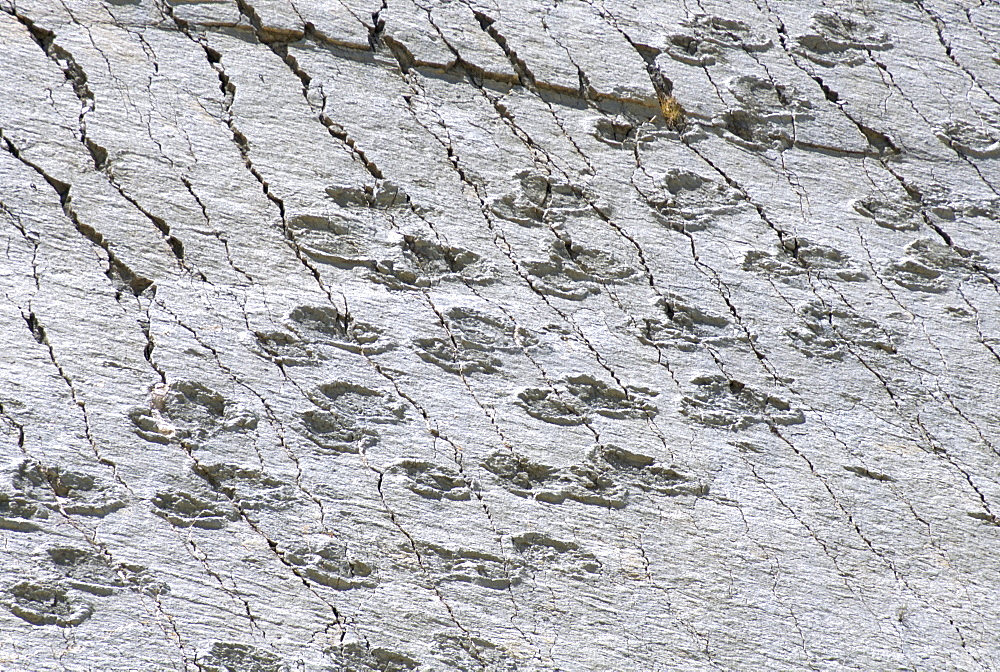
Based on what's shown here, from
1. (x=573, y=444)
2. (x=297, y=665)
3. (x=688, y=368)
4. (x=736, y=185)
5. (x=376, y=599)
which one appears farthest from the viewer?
(x=736, y=185)

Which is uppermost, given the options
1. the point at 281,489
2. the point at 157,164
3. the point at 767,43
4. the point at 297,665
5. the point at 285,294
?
the point at 767,43

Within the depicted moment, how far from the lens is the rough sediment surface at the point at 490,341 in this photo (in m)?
1.90

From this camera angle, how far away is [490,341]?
7.68 ft

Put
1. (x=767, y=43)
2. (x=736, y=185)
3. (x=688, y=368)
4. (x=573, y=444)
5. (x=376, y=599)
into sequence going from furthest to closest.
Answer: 1. (x=767, y=43)
2. (x=736, y=185)
3. (x=688, y=368)
4. (x=573, y=444)
5. (x=376, y=599)

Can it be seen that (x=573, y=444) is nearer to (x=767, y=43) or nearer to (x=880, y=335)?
(x=880, y=335)

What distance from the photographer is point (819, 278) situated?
2.66 meters

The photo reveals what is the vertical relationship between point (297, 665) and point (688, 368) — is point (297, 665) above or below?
below

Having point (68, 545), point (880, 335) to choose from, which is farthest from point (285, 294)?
point (880, 335)

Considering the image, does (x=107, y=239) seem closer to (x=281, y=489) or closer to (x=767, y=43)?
(x=281, y=489)

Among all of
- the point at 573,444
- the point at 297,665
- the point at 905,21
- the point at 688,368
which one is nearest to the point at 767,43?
the point at 905,21

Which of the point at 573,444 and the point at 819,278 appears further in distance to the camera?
the point at 819,278

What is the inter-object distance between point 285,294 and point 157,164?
49cm

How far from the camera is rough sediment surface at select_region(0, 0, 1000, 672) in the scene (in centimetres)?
190

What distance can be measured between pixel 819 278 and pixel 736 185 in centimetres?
36
